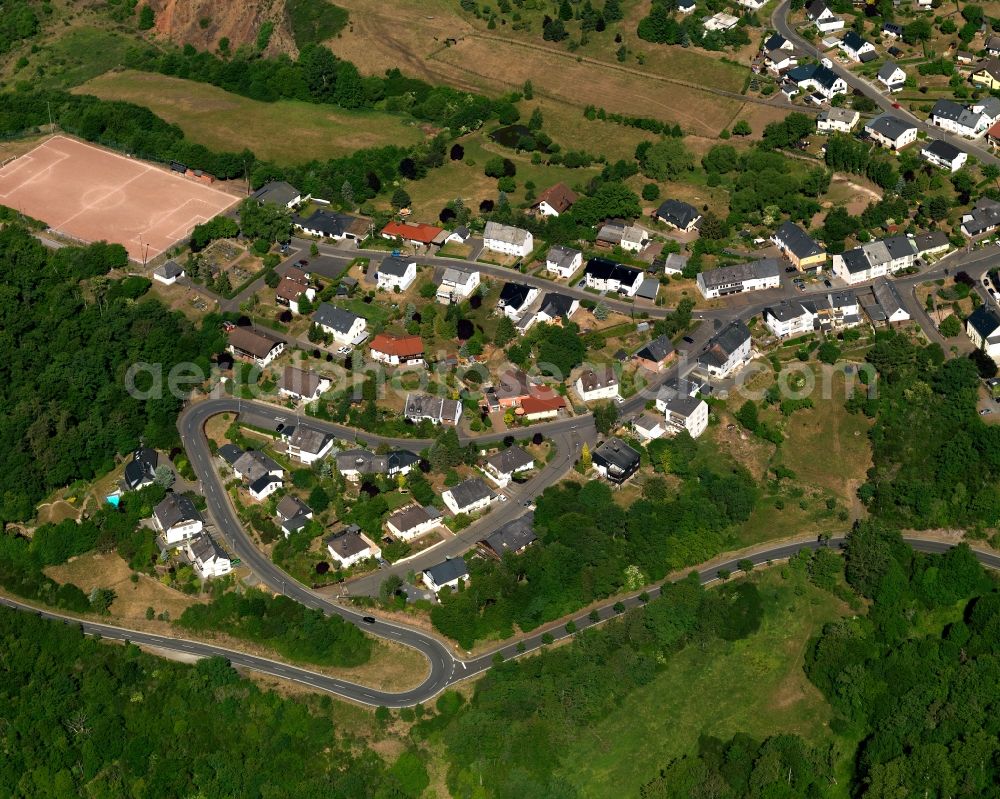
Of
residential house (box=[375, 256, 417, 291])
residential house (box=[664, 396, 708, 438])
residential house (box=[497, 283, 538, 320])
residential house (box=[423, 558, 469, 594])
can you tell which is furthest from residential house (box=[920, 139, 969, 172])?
residential house (box=[423, 558, 469, 594])

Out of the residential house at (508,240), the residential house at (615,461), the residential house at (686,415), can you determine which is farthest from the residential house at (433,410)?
the residential house at (508,240)

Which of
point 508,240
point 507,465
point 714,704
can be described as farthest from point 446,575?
point 508,240

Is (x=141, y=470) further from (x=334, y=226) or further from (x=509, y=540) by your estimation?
(x=334, y=226)

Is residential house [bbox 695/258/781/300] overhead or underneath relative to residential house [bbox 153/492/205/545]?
overhead

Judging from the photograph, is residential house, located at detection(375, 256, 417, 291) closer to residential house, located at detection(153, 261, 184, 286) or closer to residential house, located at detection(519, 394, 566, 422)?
residential house, located at detection(153, 261, 184, 286)

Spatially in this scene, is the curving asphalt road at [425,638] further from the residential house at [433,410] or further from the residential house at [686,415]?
the residential house at [433,410]

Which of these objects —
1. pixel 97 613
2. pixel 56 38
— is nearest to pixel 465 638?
pixel 97 613

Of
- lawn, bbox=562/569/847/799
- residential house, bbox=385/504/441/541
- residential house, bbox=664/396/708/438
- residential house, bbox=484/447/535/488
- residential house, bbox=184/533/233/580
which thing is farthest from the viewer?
residential house, bbox=664/396/708/438
